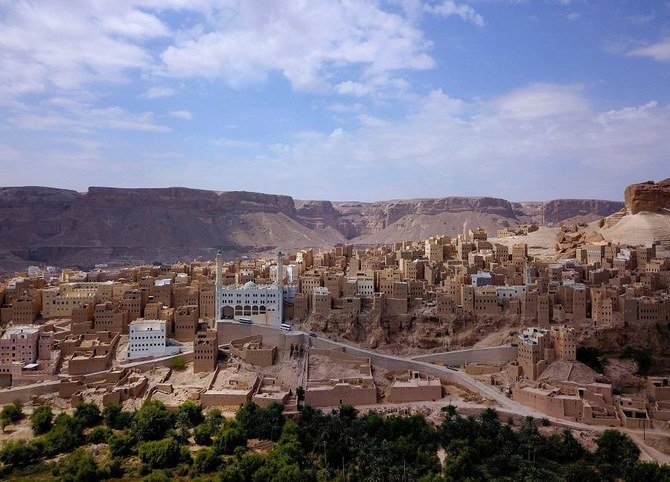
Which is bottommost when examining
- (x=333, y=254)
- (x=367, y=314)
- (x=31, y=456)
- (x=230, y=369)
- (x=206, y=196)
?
(x=31, y=456)

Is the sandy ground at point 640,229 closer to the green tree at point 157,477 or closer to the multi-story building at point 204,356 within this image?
the multi-story building at point 204,356

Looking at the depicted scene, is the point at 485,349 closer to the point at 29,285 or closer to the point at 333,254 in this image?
the point at 333,254

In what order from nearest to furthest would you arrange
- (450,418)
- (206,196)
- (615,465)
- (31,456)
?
1. (615,465)
2. (31,456)
3. (450,418)
4. (206,196)

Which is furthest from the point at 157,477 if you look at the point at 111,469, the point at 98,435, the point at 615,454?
the point at 615,454

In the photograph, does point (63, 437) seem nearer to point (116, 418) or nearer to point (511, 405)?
point (116, 418)

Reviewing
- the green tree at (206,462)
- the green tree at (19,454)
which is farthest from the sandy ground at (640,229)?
the green tree at (19,454)

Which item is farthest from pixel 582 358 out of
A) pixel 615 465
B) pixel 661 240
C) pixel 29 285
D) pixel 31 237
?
pixel 31 237
